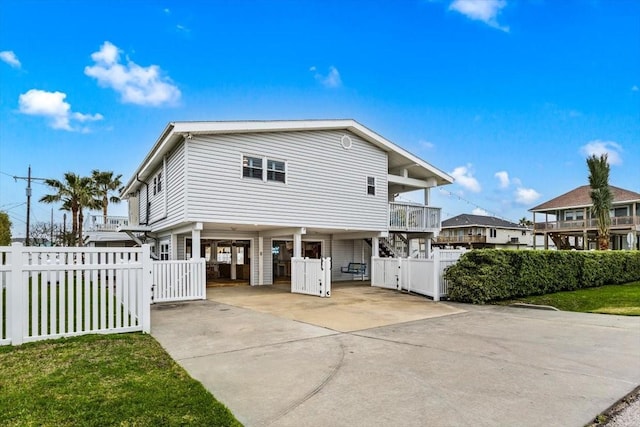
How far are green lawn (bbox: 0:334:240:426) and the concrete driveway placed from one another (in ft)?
1.02

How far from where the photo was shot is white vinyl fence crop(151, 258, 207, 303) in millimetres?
11492

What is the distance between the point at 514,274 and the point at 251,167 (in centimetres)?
955

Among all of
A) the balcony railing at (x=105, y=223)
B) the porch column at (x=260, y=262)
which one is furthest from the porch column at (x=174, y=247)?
the balcony railing at (x=105, y=223)

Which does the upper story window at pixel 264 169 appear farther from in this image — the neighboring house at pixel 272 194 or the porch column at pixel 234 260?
the porch column at pixel 234 260

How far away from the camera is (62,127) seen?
22125 mm

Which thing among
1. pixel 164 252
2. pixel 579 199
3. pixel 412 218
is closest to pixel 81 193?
pixel 164 252

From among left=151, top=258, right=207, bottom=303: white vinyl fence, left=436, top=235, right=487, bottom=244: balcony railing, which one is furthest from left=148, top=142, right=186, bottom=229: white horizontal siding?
left=436, top=235, right=487, bottom=244: balcony railing

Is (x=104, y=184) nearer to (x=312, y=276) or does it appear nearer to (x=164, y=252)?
(x=164, y=252)

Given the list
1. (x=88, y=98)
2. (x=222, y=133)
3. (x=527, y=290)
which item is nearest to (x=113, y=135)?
(x=88, y=98)

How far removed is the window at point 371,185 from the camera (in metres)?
17.1

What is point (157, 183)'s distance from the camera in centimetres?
1689

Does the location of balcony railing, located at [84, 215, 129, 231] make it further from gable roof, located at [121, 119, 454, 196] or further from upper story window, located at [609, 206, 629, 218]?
upper story window, located at [609, 206, 629, 218]

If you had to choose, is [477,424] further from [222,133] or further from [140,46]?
[140,46]

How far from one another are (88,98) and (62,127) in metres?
4.95
